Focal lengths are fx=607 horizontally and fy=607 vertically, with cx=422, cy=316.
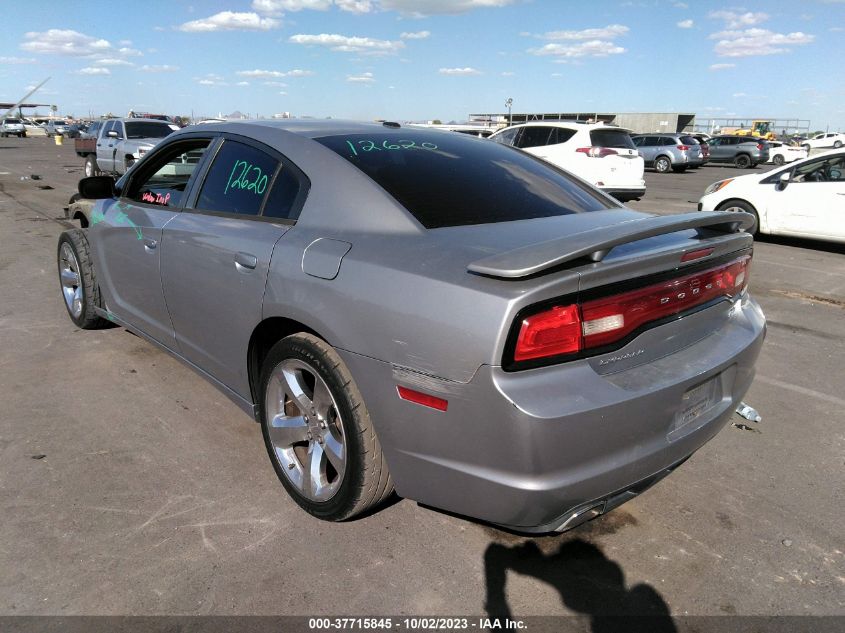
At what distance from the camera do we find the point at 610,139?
13391 millimetres

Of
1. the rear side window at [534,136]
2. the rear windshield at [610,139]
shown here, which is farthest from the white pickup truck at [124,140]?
the rear windshield at [610,139]

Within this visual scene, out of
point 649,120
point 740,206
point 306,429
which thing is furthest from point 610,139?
point 649,120

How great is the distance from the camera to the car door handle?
8.69 feet

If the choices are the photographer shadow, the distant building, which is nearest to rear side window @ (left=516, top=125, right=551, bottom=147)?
the photographer shadow

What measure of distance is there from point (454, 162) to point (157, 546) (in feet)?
7.04

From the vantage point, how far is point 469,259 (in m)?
2.04

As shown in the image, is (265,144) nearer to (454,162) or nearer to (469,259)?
(454,162)

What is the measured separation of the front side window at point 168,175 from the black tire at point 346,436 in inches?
57.7

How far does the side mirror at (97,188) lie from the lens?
4.22 meters

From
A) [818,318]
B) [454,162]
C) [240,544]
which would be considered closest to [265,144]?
[454,162]

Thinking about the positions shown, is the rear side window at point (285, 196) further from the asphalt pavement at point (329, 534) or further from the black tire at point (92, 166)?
the black tire at point (92, 166)

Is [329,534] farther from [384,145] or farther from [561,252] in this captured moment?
[384,145]

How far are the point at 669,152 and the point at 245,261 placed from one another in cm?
2671

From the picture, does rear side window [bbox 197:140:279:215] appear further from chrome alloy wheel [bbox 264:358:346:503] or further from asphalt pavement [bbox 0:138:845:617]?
asphalt pavement [bbox 0:138:845:617]
